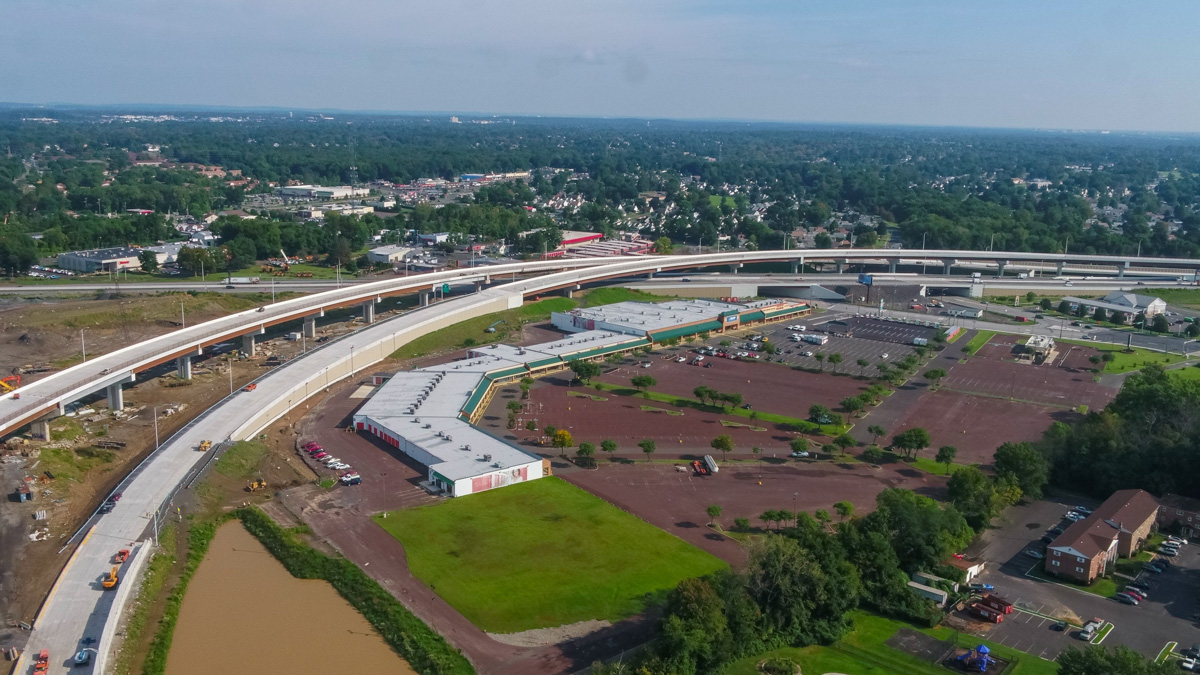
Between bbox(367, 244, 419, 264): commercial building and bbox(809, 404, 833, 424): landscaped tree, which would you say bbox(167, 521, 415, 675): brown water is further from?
bbox(367, 244, 419, 264): commercial building

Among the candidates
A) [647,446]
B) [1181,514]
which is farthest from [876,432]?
[1181,514]

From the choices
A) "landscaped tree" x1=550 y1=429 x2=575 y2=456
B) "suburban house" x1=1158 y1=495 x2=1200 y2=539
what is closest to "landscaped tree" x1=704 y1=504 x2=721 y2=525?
"landscaped tree" x1=550 y1=429 x2=575 y2=456

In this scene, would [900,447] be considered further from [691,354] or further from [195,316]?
[195,316]

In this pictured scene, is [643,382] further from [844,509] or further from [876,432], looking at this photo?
[844,509]

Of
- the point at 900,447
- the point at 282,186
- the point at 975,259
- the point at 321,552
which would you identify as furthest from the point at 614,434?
the point at 282,186

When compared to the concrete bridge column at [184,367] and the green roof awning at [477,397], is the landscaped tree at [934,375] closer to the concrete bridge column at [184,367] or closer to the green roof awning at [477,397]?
the green roof awning at [477,397]

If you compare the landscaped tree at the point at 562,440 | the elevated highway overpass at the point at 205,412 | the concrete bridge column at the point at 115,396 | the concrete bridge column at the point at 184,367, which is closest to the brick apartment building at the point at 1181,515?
the landscaped tree at the point at 562,440
